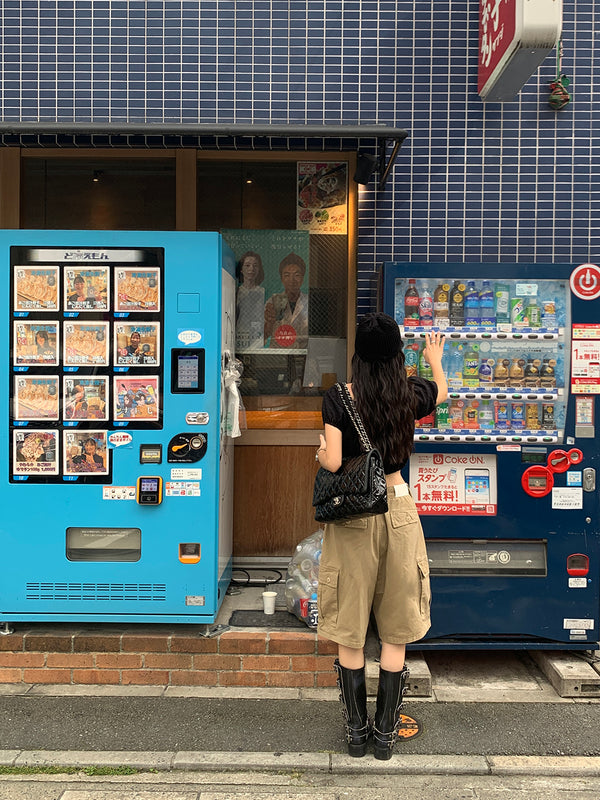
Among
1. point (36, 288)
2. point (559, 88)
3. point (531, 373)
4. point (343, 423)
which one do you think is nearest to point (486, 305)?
point (531, 373)

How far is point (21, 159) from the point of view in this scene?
555 centimetres

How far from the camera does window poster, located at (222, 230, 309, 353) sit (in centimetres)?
564

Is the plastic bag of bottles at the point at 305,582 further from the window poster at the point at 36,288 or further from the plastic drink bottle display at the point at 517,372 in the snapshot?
the window poster at the point at 36,288

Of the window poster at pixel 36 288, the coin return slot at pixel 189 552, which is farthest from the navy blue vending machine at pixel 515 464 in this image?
the window poster at pixel 36 288

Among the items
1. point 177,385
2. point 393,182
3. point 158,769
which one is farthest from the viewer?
point 393,182

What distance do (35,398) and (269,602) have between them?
195cm

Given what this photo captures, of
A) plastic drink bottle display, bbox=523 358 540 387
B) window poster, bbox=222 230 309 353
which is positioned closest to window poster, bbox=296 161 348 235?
window poster, bbox=222 230 309 353

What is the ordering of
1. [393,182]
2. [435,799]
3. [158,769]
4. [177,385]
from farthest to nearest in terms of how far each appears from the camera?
1. [393,182]
2. [177,385]
3. [158,769]
4. [435,799]

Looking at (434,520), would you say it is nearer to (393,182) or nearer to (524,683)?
(524,683)

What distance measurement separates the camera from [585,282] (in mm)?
4328

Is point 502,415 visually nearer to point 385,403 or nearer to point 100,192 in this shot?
point 385,403

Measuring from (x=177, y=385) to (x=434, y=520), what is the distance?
1778 mm

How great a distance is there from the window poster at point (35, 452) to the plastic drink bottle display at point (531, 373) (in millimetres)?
2904

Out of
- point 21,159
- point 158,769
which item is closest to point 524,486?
point 158,769
